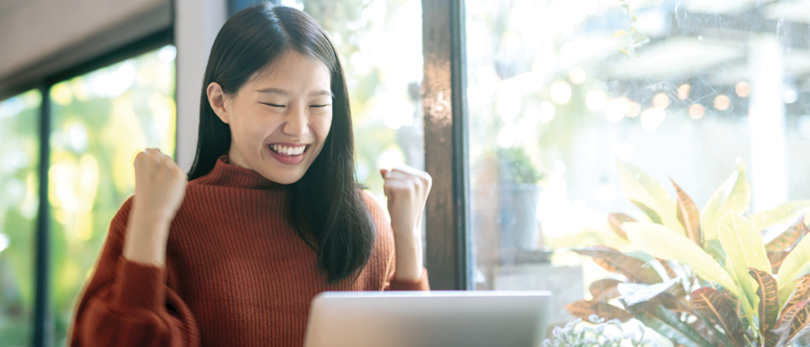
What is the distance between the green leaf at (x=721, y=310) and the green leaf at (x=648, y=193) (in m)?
0.13

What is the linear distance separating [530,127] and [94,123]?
9.59ft

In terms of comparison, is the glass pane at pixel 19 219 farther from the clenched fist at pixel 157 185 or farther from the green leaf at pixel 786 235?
the green leaf at pixel 786 235

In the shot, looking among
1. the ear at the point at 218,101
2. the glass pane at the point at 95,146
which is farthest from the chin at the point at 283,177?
the glass pane at the point at 95,146

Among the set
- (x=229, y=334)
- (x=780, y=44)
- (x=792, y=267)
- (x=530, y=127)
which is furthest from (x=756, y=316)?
(x=229, y=334)

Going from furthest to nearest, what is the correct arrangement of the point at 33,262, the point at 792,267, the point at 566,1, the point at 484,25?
1. the point at 33,262
2. the point at 484,25
3. the point at 566,1
4. the point at 792,267

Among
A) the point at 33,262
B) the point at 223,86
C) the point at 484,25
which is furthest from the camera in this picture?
the point at 33,262

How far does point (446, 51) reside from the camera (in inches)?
75.5

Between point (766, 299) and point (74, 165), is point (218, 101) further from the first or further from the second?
point (74, 165)

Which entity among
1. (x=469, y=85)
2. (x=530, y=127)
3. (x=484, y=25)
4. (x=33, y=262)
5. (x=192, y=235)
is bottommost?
(x=33, y=262)

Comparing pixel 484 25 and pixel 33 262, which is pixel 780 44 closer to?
pixel 484 25

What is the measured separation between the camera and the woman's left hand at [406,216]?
1471 millimetres

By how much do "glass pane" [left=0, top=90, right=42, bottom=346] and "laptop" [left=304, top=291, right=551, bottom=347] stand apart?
3.95 meters

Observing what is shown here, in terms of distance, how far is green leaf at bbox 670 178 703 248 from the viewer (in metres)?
1.38

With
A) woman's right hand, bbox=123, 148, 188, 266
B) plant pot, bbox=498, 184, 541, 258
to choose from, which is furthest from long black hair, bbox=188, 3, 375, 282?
plant pot, bbox=498, 184, 541, 258
